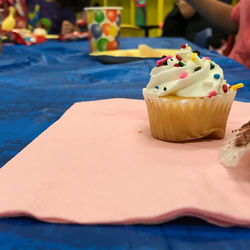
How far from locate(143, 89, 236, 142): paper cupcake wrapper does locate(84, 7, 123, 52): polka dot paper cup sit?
115 cm

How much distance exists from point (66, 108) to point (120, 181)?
19.7 inches

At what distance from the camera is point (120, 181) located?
17.2 inches

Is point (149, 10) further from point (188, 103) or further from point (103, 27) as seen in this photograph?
point (188, 103)

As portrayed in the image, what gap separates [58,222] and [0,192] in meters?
0.10

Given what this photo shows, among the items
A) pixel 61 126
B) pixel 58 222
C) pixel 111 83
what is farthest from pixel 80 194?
pixel 111 83

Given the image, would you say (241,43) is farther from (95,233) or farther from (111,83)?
(95,233)

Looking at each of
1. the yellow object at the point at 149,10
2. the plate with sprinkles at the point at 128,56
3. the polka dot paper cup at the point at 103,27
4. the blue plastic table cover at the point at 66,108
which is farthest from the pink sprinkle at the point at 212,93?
the yellow object at the point at 149,10

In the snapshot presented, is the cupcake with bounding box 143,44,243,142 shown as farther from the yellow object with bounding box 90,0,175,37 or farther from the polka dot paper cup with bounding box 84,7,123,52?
the yellow object with bounding box 90,0,175,37

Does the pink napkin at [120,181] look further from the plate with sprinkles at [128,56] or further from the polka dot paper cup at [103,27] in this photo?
the polka dot paper cup at [103,27]

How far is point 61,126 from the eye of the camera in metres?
0.68

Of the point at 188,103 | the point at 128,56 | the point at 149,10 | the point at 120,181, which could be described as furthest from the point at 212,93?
the point at 149,10

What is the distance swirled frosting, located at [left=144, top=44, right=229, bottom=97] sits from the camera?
2.06 feet

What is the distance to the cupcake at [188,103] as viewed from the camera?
2.02 ft

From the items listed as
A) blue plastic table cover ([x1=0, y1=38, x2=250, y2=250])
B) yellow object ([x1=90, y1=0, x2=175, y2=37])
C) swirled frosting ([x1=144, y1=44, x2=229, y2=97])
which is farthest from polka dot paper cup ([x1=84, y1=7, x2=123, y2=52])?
yellow object ([x1=90, y1=0, x2=175, y2=37])
